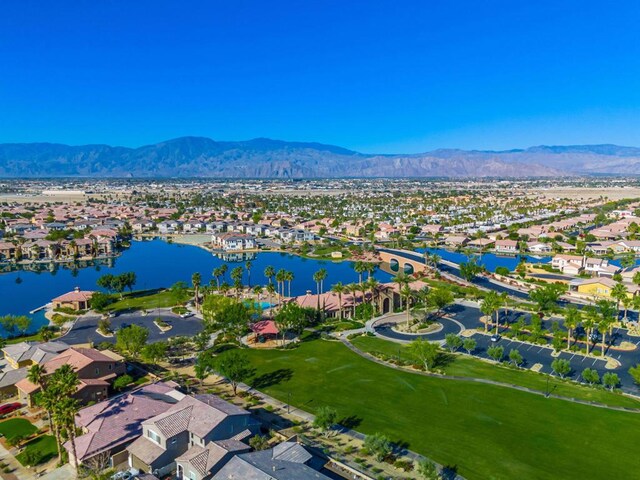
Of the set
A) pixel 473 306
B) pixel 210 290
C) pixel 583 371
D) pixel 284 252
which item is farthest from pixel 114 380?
pixel 284 252

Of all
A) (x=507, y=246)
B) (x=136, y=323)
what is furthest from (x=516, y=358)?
(x=507, y=246)

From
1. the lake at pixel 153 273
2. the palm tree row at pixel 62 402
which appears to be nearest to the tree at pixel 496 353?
the palm tree row at pixel 62 402

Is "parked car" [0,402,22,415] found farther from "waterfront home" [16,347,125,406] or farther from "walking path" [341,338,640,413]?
"walking path" [341,338,640,413]

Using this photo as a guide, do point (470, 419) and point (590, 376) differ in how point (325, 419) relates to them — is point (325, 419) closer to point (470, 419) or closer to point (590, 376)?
point (470, 419)

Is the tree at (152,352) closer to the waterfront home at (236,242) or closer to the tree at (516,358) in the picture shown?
the tree at (516,358)

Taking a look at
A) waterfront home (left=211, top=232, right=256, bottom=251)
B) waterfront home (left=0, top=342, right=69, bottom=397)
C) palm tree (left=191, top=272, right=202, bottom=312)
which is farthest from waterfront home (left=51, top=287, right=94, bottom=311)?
waterfront home (left=211, top=232, right=256, bottom=251)

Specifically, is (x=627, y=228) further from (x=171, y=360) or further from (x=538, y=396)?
(x=171, y=360)
